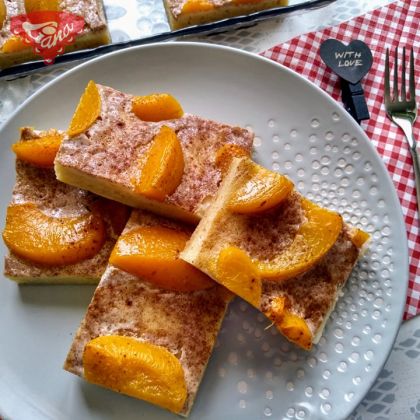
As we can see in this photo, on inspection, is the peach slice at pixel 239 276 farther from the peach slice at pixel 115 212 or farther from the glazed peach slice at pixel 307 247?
the peach slice at pixel 115 212

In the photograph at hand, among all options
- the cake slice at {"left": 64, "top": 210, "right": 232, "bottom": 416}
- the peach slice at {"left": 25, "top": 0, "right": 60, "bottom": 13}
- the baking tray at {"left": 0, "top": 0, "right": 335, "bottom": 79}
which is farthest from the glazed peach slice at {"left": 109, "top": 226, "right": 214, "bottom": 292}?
the peach slice at {"left": 25, "top": 0, "right": 60, "bottom": 13}

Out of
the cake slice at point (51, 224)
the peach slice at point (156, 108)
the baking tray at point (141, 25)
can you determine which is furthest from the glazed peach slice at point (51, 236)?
the baking tray at point (141, 25)

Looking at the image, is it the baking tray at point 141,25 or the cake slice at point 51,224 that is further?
the baking tray at point 141,25

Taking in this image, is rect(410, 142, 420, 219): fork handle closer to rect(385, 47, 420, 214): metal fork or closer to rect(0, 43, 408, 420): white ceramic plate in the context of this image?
rect(385, 47, 420, 214): metal fork

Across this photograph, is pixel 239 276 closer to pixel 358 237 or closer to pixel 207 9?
pixel 358 237

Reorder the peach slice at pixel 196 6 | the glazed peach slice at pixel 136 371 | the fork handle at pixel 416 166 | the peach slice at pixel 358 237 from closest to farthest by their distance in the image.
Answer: the glazed peach slice at pixel 136 371
the peach slice at pixel 358 237
the fork handle at pixel 416 166
the peach slice at pixel 196 6

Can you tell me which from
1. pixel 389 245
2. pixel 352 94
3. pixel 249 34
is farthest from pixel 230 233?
pixel 249 34

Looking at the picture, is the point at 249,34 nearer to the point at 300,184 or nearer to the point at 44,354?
the point at 300,184
